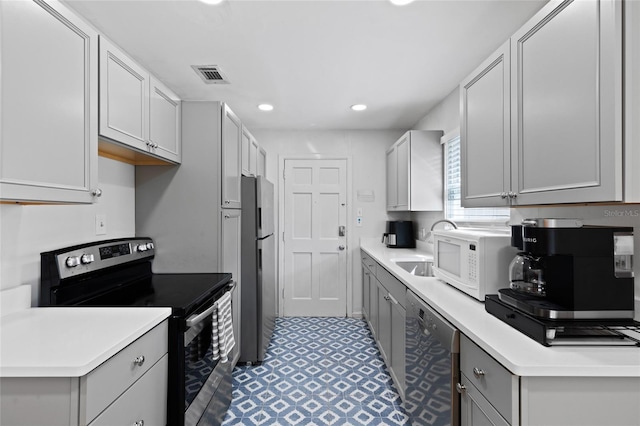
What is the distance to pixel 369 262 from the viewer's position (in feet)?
11.8

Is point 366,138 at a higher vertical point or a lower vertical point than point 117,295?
higher

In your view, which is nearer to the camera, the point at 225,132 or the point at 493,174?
the point at 493,174

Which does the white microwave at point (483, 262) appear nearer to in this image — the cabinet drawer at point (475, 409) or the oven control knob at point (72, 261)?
the cabinet drawer at point (475, 409)

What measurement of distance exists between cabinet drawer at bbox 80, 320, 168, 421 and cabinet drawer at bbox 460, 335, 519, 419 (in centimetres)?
123

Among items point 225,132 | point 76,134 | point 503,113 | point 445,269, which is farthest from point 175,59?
point 445,269

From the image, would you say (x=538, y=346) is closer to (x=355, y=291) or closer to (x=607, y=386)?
(x=607, y=386)

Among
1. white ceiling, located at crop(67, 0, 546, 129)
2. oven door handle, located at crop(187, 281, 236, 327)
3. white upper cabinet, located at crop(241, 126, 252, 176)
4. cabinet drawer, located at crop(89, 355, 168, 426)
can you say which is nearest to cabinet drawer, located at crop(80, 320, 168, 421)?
cabinet drawer, located at crop(89, 355, 168, 426)

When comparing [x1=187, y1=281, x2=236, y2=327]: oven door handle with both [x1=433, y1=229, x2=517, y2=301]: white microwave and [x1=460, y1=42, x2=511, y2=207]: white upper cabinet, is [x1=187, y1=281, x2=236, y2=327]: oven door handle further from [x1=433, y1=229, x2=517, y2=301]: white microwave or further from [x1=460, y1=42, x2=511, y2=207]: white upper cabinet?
[x1=460, y1=42, x2=511, y2=207]: white upper cabinet

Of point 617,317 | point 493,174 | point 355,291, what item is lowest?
point 355,291

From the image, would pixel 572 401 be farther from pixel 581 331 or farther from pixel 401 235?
pixel 401 235

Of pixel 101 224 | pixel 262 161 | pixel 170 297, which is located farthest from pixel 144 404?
pixel 262 161

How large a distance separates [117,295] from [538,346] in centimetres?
189

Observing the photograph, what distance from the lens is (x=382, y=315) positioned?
9.57 feet

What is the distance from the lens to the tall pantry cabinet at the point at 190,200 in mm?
2326
